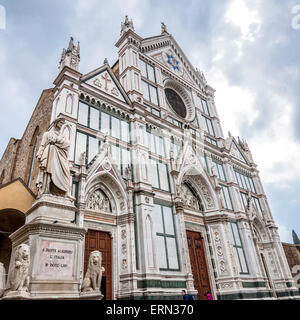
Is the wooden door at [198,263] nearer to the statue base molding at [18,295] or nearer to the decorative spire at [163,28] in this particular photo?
the statue base molding at [18,295]

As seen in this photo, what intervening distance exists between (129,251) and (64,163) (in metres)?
6.56

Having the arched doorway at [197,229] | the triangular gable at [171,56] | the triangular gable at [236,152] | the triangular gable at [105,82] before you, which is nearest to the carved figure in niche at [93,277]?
the arched doorway at [197,229]

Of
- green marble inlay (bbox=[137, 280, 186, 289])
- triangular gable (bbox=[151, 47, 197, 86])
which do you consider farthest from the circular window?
green marble inlay (bbox=[137, 280, 186, 289])

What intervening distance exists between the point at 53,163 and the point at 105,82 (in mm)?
10582

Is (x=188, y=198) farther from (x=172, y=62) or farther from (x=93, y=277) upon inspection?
(x=172, y=62)

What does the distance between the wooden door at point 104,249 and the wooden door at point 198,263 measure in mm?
5950

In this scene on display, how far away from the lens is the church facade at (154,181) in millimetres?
12172

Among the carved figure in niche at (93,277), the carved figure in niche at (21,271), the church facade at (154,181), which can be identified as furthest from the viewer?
the church facade at (154,181)

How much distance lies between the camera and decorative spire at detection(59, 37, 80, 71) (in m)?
14.5

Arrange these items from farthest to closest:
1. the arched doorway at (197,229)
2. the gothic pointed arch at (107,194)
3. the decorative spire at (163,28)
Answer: the decorative spire at (163,28), the arched doorway at (197,229), the gothic pointed arch at (107,194)

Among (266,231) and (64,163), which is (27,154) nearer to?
(64,163)

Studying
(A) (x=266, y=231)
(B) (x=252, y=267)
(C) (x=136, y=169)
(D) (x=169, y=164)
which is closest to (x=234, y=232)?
(B) (x=252, y=267)

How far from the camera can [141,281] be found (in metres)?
11.6

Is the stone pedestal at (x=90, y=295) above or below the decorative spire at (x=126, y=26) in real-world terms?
below
